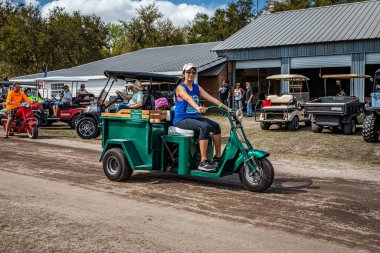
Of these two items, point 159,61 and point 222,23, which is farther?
point 222,23

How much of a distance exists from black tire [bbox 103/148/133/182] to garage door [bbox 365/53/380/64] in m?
18.7

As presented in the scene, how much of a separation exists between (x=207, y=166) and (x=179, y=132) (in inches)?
30.5

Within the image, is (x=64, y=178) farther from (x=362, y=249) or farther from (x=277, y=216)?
(x=362, y=249)

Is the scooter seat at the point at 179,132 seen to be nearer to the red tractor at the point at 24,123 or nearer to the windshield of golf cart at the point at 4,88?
the red tractor at the point at 24,123

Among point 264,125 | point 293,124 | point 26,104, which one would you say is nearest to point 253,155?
point 26,104

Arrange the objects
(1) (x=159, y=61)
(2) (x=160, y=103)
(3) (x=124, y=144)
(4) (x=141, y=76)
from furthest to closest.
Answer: (1) (x=159, y=61) < (2) (x=160, y=103) < (4) (x=141, y=76) < (3) (x=124, y=144)

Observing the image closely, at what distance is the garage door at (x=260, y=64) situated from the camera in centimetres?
2627

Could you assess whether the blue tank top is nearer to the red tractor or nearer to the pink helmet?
the pink helmet

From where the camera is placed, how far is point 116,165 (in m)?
7.80

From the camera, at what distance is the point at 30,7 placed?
5228 cm

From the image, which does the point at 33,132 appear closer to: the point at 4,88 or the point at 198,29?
A: the point at 4,88

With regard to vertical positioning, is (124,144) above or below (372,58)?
below

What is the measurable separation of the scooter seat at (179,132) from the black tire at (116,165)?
0.94m

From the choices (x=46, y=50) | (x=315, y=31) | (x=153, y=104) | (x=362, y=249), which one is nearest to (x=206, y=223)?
(x=362, y=249)
